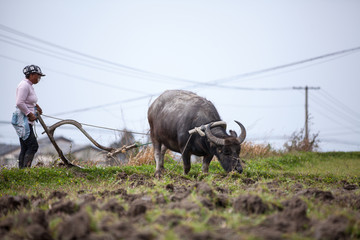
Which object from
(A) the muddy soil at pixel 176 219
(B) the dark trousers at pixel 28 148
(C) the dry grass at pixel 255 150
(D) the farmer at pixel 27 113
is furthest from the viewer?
(C) the dry grass at pixel 255 150

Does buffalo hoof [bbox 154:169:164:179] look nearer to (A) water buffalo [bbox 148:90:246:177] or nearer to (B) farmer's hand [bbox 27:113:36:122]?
(A) water buffalo [bbox 148:90:246:177]

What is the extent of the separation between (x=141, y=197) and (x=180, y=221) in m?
1.23

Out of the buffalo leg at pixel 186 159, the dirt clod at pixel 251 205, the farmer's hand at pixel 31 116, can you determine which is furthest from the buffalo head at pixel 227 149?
the farmer's hand at pixel 31 116

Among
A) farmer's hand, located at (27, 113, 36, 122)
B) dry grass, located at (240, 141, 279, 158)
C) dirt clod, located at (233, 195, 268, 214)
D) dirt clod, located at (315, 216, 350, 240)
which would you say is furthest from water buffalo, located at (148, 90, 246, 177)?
dry grass, located at (240, 141, 279, 158)

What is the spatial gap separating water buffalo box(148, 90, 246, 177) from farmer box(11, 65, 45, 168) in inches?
101

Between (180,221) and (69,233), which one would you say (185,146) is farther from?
(69,233)

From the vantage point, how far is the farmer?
7316 millimetres

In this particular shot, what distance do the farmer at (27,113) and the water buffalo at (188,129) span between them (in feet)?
8.38

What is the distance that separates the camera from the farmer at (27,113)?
732 cm

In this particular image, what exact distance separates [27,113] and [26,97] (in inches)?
13.7

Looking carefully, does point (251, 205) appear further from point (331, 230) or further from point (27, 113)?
point (27, 113)

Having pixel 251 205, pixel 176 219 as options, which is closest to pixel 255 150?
pixel 251 205

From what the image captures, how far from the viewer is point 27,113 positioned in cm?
730

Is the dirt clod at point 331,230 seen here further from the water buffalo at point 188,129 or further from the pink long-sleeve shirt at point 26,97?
the pink long-sleeve shirt at point 26,97
